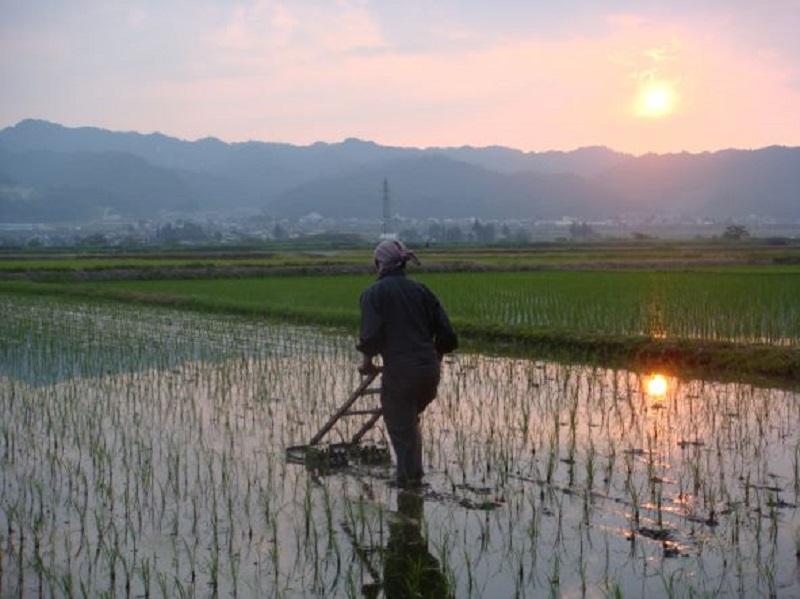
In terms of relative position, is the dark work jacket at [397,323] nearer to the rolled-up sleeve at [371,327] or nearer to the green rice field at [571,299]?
the rolled-up sleeve at [371,327]

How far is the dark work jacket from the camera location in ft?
16.2

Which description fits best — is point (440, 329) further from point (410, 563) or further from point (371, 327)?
point (410, 563)

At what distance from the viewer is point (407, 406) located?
5031 mm

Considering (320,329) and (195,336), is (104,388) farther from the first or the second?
(320,329)

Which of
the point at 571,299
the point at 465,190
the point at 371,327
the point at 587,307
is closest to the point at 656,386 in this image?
the point at 371,327

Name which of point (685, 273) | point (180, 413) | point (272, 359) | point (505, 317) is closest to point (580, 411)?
point (180, 413)

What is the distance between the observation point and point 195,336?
42.9 ft

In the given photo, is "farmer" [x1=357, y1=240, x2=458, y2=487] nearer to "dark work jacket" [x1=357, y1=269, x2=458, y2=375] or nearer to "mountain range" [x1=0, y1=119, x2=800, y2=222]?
"dark work jacket" [x1=357, y1=269, x2=458, y2=375]

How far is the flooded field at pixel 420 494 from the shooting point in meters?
3.99

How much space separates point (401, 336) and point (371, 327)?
0.54 ft

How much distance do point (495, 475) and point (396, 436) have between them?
0.75 metres

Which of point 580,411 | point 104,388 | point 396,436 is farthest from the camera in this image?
point 104,388

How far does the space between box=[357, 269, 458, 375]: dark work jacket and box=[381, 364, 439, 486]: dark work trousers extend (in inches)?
1.6

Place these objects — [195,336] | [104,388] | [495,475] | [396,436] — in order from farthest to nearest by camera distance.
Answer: [195,336] → [104,388] → [495,475] → [396,436]
